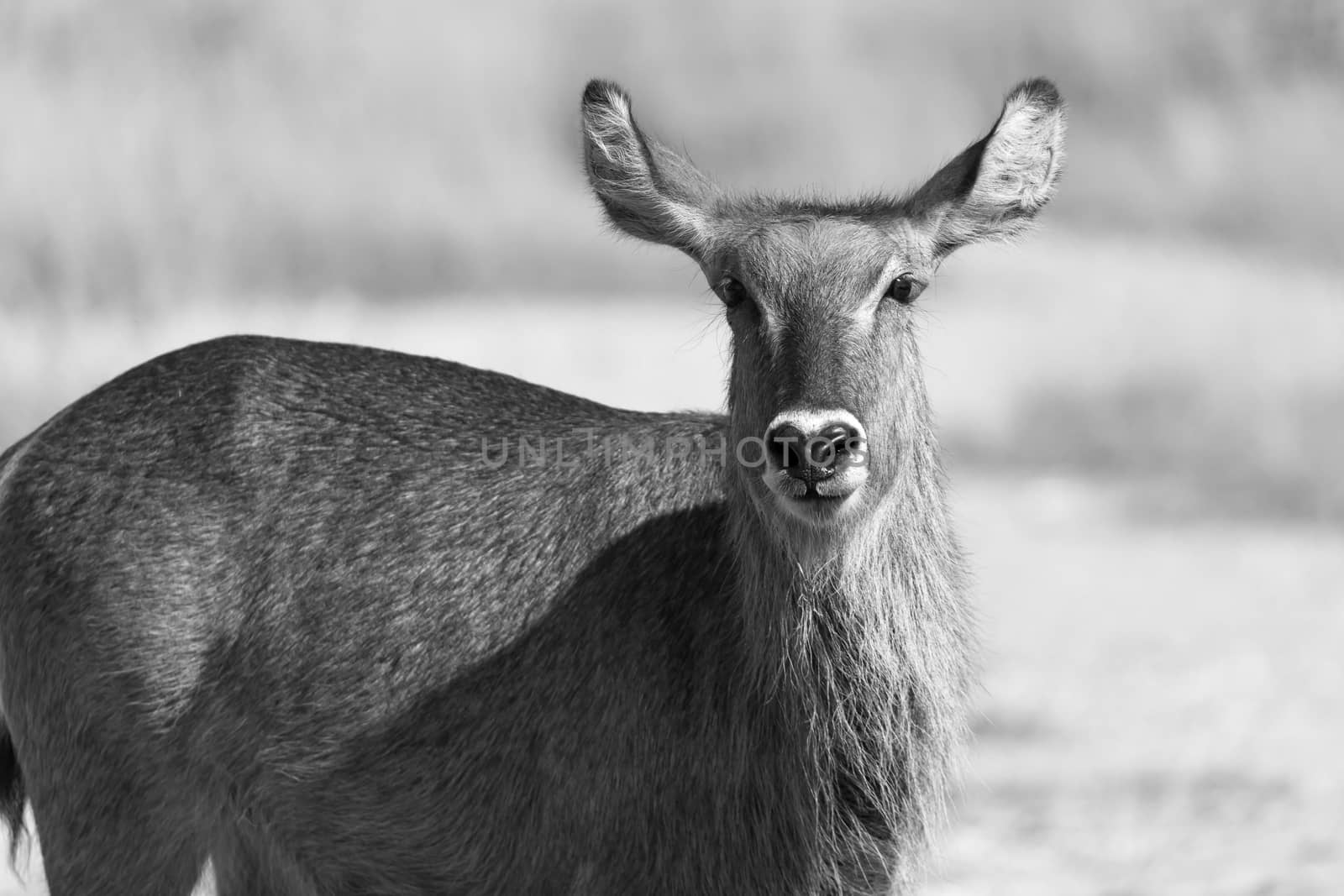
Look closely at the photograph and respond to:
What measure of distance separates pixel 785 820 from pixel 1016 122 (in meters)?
3.13

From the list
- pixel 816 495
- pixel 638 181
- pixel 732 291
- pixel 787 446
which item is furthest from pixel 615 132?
pixel 816 495

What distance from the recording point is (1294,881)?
2233 centimetres

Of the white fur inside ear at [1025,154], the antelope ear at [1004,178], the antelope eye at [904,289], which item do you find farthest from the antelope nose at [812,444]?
the white fur inside ear at [1025,154]

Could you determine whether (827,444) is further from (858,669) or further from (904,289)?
(858,669)

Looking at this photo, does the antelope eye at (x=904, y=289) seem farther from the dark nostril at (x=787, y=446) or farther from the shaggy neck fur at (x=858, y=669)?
the dark nostril at (x=787, y=446)

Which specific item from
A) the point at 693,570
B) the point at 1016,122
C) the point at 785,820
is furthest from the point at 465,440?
the point at 1016,122

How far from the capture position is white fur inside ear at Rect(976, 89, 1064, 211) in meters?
6.93

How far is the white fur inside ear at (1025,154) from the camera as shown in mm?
6926

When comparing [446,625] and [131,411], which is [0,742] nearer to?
[131,411]

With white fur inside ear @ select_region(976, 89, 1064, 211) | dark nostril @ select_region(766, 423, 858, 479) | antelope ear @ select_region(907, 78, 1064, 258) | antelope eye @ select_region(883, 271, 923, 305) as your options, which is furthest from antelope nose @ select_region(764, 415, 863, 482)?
white fur inside ear @ select_region(976, 89, 1064, 211)

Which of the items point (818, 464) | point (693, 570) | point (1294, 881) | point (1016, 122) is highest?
point (1016, 122)

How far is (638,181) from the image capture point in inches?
279

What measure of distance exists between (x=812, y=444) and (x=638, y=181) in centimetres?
183

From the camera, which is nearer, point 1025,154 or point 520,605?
point 1025,154
